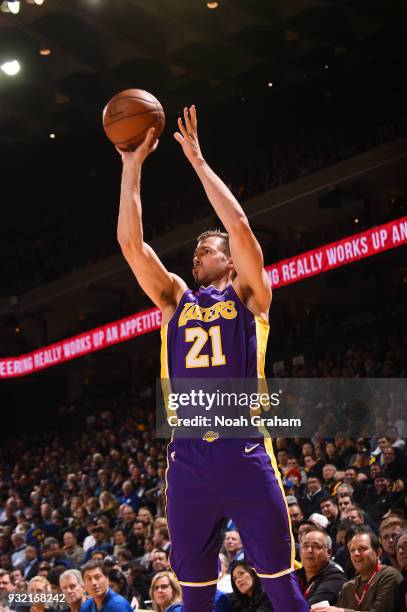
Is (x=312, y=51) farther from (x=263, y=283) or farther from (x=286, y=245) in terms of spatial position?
(x=263, y=283)

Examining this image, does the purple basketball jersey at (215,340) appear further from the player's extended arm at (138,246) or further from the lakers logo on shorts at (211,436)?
the lakers logo on shorts at (211,436)

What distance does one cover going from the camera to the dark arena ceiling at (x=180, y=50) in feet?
53.2

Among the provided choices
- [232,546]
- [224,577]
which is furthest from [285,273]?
[224,577]

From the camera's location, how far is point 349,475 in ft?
29.1

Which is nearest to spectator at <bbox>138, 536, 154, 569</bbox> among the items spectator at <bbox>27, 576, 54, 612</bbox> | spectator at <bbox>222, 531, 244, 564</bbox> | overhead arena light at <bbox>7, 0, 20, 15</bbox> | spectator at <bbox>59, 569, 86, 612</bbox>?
spectator at <bbox>222, 531, 244, 564</bbox>

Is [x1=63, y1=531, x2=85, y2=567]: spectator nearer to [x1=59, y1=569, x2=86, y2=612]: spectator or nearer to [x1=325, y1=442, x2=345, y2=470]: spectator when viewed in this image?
[x1=325, y1=442, x2=345, y2=470]: spectator

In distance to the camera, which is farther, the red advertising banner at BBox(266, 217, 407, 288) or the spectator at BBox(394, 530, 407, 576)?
the red advertising banner at BBox(266, 217, 407, 288)

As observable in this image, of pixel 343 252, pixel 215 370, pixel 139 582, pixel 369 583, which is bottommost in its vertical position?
pixel 369 583

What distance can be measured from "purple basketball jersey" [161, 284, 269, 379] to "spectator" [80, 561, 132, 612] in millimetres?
3021

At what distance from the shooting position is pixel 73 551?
1120 cm

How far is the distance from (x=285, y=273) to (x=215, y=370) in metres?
11.9

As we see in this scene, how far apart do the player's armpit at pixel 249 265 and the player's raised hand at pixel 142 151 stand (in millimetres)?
590

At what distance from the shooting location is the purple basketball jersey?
3.55 m

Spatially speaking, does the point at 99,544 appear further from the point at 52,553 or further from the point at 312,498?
the point at 312,498
